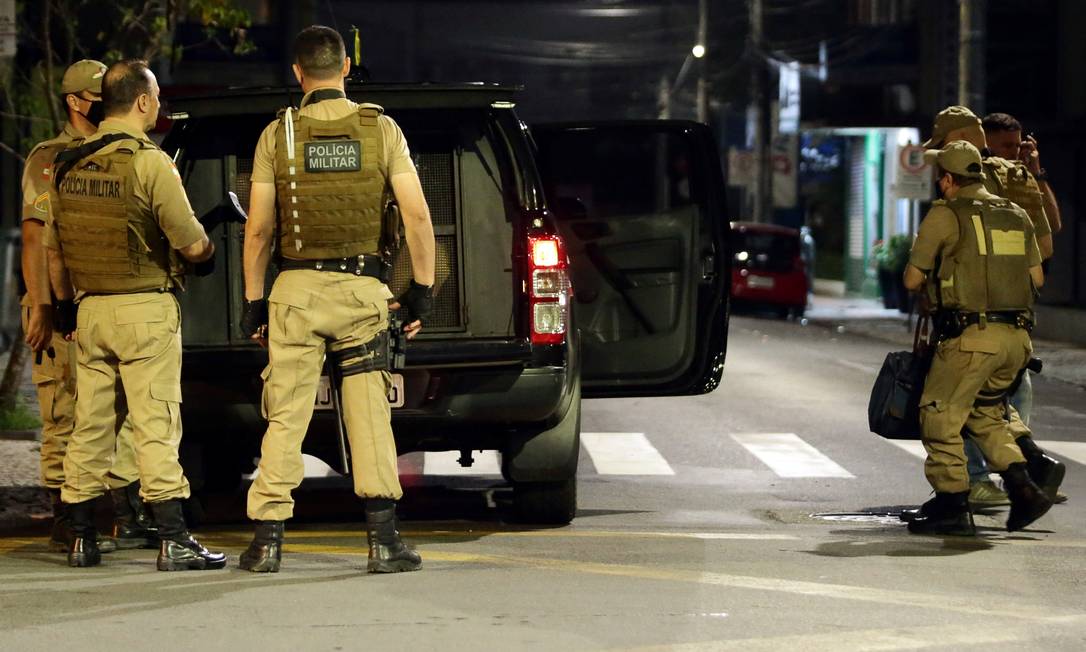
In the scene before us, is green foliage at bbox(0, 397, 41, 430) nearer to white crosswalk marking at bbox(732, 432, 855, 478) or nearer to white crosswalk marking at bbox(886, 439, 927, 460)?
white crosswalk marking at bbox(732, 432, 855, 478)

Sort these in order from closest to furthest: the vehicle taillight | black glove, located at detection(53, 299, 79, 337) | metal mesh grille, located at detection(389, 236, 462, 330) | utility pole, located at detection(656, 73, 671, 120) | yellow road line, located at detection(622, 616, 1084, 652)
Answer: yellow road line, located at detection(622, 616, 1084, 652)
black glove, located at detection(53, 299, 79, 337)
the vehicle taillight
metal mesh grille, located at detection(389, 236, 462, 330)
utility pole, located at detection(656, 73, 671, 120)

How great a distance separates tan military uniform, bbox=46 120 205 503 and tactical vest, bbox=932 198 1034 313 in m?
3.20

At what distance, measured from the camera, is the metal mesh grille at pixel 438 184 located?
26.9ft

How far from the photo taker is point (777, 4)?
164 ft

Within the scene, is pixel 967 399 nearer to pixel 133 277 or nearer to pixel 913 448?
pixel 133 277

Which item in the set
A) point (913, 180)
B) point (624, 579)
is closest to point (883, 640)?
point (624, 579)

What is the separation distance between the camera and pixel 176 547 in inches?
286

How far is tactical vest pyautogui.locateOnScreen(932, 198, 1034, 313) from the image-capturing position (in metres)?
8.47

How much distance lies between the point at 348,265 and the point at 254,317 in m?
0.40

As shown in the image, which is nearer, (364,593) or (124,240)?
(364,593)

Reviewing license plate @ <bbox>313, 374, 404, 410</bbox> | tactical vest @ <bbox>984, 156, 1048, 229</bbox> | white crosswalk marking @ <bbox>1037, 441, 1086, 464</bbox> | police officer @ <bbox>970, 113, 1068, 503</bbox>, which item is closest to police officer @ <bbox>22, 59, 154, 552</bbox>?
license plate @ <bbox>313, 374, 404, 410</bbox>

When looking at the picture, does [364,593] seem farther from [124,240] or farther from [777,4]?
[777,4]

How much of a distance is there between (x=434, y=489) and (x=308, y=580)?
329 cm

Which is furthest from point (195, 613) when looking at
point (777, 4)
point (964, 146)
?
point (777, 4)
